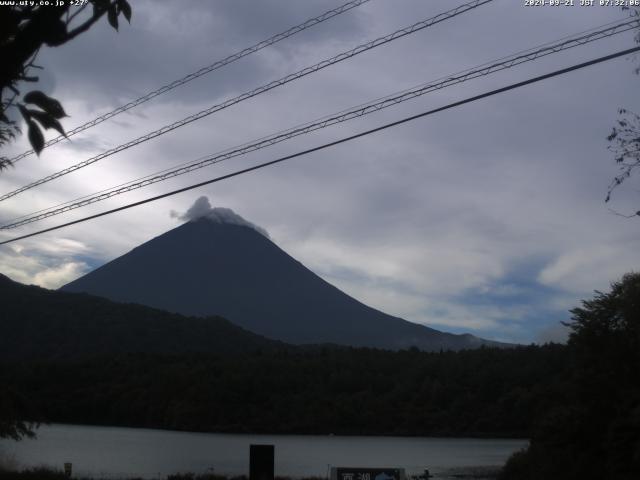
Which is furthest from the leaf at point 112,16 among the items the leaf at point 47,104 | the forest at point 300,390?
the forest at point 300,390

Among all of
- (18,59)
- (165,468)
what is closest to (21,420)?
(165,468)

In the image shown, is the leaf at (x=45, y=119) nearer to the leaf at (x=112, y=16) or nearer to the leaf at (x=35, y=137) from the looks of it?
the leaf at (x=35, y=137)

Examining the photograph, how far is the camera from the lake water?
44938 millimetres

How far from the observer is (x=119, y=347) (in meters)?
114

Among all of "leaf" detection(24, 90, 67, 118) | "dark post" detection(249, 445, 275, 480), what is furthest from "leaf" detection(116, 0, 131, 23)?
"dark post" detection(249, 445, 275, 480)

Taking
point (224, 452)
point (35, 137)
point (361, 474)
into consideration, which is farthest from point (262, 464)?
point (224, 452)

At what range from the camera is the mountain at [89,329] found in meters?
105

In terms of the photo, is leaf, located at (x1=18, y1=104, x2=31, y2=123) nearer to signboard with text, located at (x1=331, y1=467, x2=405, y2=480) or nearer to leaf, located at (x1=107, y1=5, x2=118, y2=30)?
leaf, located at (x1=107, y1=5, x2=118, y2=30)

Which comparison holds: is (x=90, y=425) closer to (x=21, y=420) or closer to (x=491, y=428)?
(x=491, y=428)

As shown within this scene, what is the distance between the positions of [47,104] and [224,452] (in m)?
60.0

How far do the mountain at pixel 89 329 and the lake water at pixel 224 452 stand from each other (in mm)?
→ 25837

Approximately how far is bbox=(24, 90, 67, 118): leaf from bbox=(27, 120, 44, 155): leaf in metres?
0.11

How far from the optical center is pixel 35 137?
4.56 metres

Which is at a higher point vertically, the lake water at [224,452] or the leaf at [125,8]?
the leaf at [125,8]
